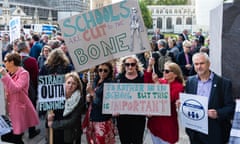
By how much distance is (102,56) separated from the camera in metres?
4.91

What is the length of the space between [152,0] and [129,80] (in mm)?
125892

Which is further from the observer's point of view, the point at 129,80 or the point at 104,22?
the point at 104,22

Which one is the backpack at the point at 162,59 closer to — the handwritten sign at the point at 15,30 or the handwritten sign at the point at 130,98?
the handwritten sign at the point at 15,30

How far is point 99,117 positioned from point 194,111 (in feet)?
4.00

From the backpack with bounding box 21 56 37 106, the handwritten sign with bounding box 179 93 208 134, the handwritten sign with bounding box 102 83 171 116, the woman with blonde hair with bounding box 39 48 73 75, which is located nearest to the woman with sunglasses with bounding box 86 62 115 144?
the handwritten sign with bounding box 102 83 171 116

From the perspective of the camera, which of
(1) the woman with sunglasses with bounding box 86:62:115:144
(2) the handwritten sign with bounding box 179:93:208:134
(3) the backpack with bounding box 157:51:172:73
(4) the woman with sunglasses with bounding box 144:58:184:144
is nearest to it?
(2) the handwritten sign with bounding box 179:93:208:134

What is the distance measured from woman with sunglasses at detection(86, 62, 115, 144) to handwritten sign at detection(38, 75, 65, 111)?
35 centimetres

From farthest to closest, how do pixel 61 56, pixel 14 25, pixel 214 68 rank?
pixel 14 25, pixel 61 56, pixel 214 68

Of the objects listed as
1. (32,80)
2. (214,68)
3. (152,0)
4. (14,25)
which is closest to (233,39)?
(214,68)

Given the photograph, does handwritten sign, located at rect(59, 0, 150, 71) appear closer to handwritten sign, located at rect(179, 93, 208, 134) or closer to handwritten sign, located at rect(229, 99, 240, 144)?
handwritten sign, located at rect(179, 93, 208, 134)

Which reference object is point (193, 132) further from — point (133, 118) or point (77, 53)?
point (77, 53)

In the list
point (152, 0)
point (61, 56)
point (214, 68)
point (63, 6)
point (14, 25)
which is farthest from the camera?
point (152, 0)

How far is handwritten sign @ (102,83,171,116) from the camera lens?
4.48 meters

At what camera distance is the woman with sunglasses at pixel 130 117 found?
15.3 ft
